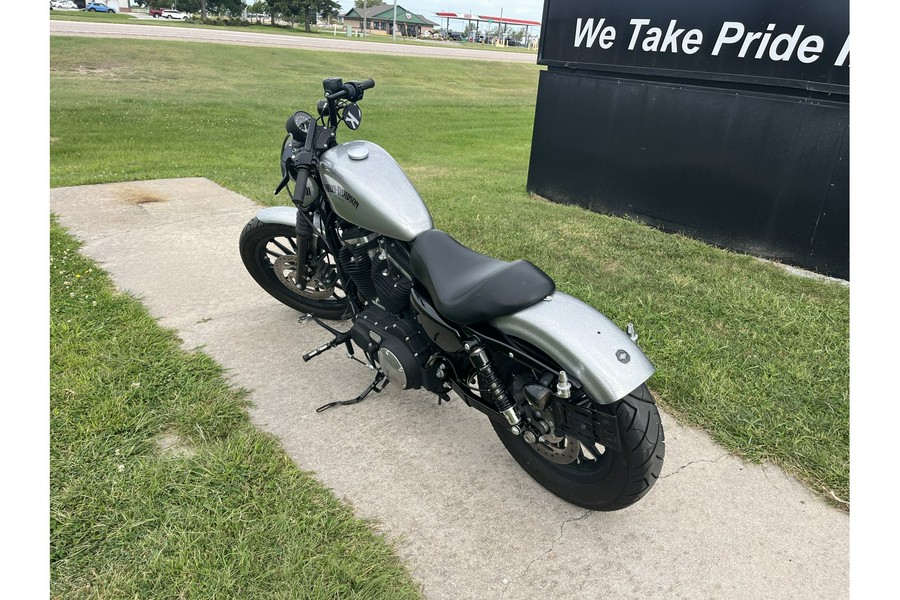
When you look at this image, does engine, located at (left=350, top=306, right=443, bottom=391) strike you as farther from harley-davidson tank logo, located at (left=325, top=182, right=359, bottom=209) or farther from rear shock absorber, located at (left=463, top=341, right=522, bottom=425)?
harley-davidson tank logo, located at (left=325, top=182, right=359, bottom=209)

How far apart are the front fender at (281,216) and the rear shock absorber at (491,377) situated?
5.23 feet

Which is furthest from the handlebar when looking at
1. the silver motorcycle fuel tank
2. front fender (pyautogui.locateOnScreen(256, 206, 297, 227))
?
front fender (pyautogui.locateOnScreen(256, 206, 297, 227))

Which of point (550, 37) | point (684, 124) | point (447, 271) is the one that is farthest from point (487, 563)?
point (550, 37)

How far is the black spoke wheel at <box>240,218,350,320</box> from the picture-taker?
133 inches

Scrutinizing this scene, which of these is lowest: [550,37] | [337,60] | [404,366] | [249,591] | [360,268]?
[249,591]

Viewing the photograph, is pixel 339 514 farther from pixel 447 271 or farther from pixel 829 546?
pixel 829 546

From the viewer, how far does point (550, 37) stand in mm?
6191

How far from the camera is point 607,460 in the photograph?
2160 mm

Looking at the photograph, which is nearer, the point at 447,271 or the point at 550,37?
the point at 447,271

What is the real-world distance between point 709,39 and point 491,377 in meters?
4.36

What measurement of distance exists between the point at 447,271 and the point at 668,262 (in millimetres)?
3225

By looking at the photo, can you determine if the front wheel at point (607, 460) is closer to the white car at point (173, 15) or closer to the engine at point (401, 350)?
the engine at point (401, 350)

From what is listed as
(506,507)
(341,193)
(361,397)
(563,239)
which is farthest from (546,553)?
(563,239)

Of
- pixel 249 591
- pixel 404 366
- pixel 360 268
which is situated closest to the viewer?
pixel 249 591
